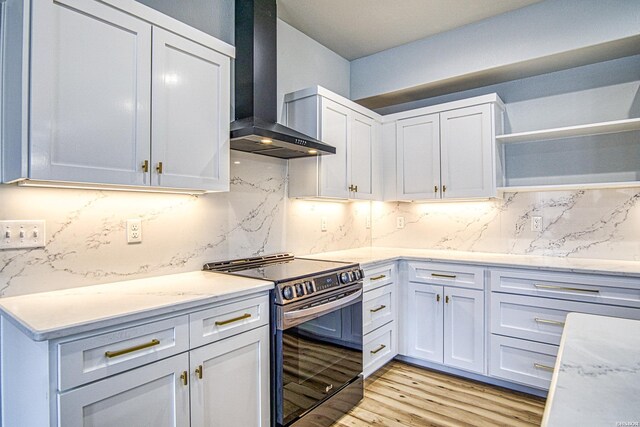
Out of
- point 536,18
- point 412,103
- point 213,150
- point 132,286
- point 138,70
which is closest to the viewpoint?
point 138,70

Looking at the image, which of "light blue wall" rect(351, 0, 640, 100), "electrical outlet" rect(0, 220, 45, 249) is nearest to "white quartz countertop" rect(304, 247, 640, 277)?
"light blue wall" rect(351, 0, 640, 100)

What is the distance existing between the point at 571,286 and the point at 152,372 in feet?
8.10

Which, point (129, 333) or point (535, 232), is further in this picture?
point (535, 232)

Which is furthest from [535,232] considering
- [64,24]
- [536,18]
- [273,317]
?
[64,24]

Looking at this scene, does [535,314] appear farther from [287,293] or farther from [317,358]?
[287,293]

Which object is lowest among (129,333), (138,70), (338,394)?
(338,394)

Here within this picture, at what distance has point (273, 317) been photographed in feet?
6.25

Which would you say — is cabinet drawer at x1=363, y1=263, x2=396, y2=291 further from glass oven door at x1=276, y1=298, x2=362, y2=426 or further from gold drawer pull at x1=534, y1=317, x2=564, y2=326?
gold drawer pull at x1=534, y1=317, x2=564, y2=326

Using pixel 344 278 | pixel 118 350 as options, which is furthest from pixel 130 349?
pixel 344 278

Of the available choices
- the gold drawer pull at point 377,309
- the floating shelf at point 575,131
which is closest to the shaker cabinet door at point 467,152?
the floating shelf at point 575,131

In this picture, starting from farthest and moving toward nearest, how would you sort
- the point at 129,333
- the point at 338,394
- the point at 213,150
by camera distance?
1. the point at 338,394
2. the point at 213,150
3. the point at 129,333

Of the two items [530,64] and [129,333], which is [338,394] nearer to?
[129,333]

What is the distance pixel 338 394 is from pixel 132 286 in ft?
4.47

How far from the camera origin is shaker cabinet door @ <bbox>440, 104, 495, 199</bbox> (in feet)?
9.64
